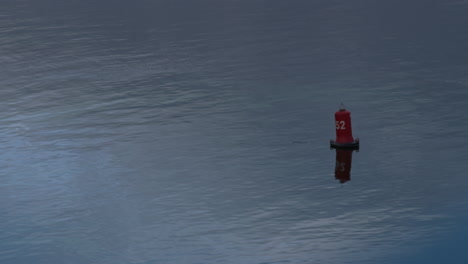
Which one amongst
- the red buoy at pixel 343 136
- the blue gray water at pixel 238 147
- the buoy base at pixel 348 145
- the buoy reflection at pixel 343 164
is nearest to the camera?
the blue gray water at pixel 238 147

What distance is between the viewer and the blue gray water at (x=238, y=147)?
57.1 ft

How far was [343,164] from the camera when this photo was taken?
2211 cm

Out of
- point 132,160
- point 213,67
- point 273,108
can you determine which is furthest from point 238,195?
point 213,67

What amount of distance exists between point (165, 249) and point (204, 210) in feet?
7.41

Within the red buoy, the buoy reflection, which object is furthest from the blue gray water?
the red buoy

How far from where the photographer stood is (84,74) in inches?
1458

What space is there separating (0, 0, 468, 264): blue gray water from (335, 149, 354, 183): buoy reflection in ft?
0.54

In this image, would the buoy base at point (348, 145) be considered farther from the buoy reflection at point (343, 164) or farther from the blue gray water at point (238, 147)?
the blue gray water at point (238, 147)

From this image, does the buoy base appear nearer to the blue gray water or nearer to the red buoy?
the red buoy

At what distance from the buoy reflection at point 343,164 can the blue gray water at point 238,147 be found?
6.5 inches

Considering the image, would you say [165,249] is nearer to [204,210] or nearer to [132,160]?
[204,210]

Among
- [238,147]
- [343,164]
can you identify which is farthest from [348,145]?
[238,147]

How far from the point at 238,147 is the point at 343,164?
3.17 m

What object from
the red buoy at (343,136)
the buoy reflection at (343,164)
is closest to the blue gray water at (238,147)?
the buoy reflection at (343,164)
